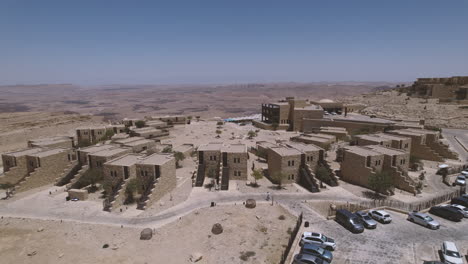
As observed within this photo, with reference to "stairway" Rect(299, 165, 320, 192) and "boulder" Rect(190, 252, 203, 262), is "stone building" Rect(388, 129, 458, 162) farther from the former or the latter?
"boulder" Rect(190, 252, 203, 262)

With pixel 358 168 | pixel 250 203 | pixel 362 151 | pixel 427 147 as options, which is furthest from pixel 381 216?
pixel 427 147

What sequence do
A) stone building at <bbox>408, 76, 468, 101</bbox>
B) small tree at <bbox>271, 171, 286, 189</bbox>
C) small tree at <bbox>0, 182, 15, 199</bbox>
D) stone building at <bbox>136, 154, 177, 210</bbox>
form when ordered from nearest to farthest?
stone building at <bbox>136, 154, 177, 210</bbox> → small tree at <bbox>271, 171, 286, 189</bbox> → small tree at <bbox>0, 182, 15, 199</bbox> → stone building at <bbox>408, 76, 468, 101</bbox>

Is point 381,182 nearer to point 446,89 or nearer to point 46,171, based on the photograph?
point 46,171

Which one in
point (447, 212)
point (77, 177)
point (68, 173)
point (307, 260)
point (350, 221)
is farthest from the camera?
point (68, 173)

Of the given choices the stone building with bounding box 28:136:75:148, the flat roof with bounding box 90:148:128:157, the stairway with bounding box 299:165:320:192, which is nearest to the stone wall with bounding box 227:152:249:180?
the stairway with bounding box 299:165:320:192

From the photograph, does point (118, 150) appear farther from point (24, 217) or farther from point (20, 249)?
point (20, 249)

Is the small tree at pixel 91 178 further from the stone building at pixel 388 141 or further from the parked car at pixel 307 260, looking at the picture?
the stone building at pixel 388 141

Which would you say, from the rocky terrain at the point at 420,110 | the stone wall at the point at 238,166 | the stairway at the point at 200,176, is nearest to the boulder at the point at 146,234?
the stairway at the point at 200,176
